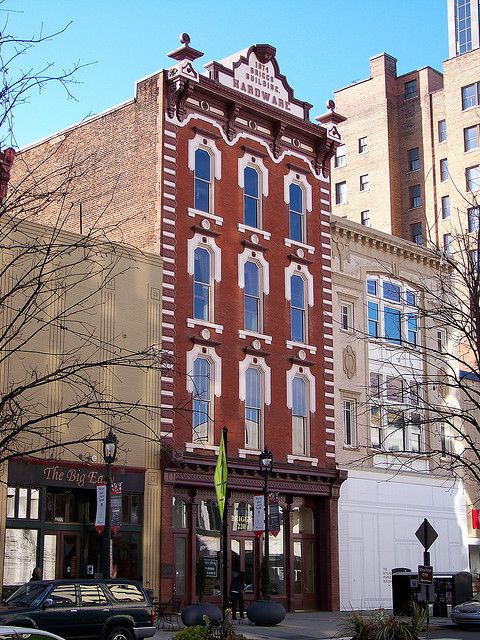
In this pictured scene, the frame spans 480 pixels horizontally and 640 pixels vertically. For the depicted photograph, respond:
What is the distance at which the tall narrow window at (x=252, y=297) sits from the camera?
38844mm

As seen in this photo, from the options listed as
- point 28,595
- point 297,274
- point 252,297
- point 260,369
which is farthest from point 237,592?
point 297,274

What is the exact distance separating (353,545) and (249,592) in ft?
17.8

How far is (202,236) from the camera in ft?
123

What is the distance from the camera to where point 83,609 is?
73.3ft

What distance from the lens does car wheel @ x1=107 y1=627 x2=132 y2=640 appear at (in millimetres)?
22561

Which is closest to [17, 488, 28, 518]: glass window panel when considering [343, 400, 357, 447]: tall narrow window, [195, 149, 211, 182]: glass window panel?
[195, 149, 211, 182]: glass window panel

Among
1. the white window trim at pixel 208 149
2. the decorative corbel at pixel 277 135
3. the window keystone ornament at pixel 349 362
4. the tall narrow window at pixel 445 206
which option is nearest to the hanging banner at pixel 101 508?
the white window trim at pixel 208 149

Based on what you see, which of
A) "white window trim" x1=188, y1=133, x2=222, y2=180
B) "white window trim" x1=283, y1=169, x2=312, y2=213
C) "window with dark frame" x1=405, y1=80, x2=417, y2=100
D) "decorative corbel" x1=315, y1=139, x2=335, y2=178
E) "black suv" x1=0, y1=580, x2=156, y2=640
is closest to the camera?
"black suv" x1=0, y1=580, x2=156, y2=640

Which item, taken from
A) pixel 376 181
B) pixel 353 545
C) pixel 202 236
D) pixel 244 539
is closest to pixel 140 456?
pixel 244 539

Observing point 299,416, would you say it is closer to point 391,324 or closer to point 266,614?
point 391,324

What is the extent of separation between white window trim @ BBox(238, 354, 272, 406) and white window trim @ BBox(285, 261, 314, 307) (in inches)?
119

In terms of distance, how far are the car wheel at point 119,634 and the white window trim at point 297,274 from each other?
19.2 metres

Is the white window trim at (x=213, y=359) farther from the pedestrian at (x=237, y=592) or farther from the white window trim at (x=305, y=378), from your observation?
the pedestrian at (x=237, y=592)

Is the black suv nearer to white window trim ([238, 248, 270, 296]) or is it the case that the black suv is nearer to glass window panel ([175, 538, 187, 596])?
glass window panel ([175, 538, 187, 596])
